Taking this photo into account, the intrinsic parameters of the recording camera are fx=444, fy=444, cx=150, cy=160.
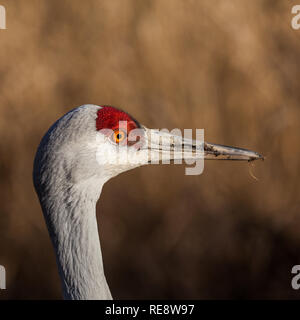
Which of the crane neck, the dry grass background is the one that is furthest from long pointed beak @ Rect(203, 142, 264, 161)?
the dry grass background

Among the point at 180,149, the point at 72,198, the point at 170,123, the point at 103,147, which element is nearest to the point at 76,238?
the point at 72,198

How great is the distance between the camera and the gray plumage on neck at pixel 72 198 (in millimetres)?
1032

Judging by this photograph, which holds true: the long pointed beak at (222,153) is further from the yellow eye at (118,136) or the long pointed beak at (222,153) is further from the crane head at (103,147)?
the yellow eye at (118,136)

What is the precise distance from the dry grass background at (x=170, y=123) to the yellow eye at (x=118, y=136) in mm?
1079

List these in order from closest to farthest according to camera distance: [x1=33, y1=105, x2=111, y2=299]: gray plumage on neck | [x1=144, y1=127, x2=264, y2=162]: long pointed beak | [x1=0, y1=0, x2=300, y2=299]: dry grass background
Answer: [x1=33, y1=105, x2=111, y2=299]: gray plumage on neck
[x1=144, y1=127, x2=264, y2=162]: long pointed beak
[x1=0, y1=0, x2=300, y2=299]: dry grass background

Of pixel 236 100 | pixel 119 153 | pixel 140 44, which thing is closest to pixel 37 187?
pixel 119 153

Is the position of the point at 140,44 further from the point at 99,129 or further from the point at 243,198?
the point at 99,129

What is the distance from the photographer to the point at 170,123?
7.23ft

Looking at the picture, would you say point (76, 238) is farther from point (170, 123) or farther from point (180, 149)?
point (170, 123)

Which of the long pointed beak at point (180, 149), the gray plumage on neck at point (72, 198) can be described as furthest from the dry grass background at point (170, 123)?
the gray plumage on neck at point (72, 198)

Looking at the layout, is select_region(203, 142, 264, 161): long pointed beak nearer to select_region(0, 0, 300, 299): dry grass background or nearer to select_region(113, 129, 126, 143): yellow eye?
select_region(113, 129, 126, 143): yellow eye

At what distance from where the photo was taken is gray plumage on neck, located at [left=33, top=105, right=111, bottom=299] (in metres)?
1.03

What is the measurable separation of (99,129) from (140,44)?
1.21m

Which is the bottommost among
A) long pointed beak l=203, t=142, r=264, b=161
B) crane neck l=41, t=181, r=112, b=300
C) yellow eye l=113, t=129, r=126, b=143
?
crane neck l=41, t=181, r=112, b=300
